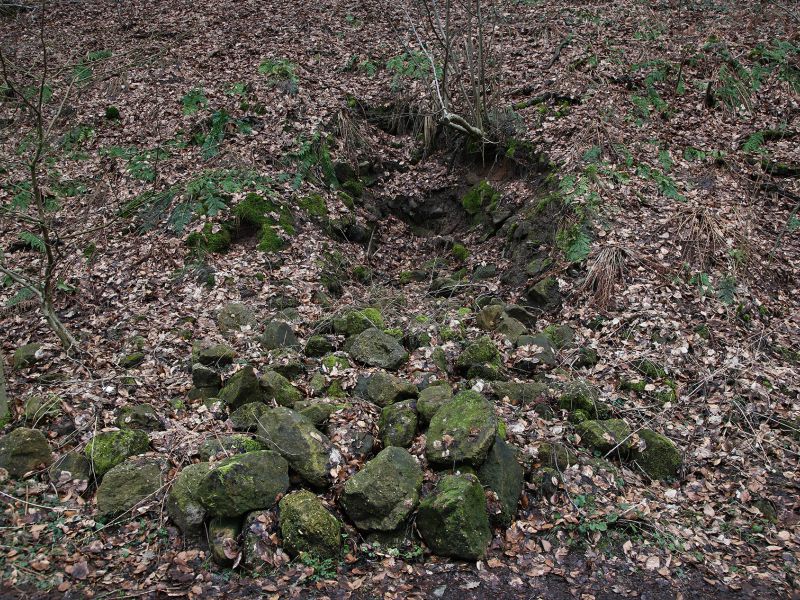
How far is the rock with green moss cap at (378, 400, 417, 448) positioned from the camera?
4.98 meters

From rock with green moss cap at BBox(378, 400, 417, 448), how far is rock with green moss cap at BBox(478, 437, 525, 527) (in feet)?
2.58

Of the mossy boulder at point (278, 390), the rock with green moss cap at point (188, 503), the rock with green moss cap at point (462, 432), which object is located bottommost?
the rock with green moss cap at point (188, 503)

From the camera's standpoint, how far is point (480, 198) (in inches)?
378

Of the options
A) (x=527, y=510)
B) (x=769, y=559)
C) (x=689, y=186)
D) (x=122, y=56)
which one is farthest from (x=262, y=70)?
(x=769, y=559)

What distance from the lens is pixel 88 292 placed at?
292 inches

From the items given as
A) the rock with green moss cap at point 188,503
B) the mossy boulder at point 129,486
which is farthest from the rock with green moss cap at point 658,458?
the mossy boulder at point 129,486

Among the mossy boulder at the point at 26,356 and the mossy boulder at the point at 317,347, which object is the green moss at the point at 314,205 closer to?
the mossy boulder at the point at 317,347

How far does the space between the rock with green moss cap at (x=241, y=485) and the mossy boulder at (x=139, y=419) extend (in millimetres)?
1263

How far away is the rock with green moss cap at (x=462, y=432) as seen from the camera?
180 inches

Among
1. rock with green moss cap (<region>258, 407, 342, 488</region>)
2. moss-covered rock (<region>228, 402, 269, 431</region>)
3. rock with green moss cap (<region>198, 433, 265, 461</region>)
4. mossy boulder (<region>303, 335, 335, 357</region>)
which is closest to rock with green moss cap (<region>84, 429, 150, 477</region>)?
rock with green moss cap (<region>198, 433, 265, 461</region>)

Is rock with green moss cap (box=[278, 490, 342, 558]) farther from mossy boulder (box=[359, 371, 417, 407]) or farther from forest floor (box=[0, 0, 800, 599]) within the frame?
mossy boulder (box=[359, 371, 417, 407])

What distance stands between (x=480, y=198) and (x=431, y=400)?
5.39m

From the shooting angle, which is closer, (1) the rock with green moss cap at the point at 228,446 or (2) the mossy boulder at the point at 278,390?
(1) the rock with green moss cap at the point at 228,446

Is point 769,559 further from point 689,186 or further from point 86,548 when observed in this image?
point 689,186
